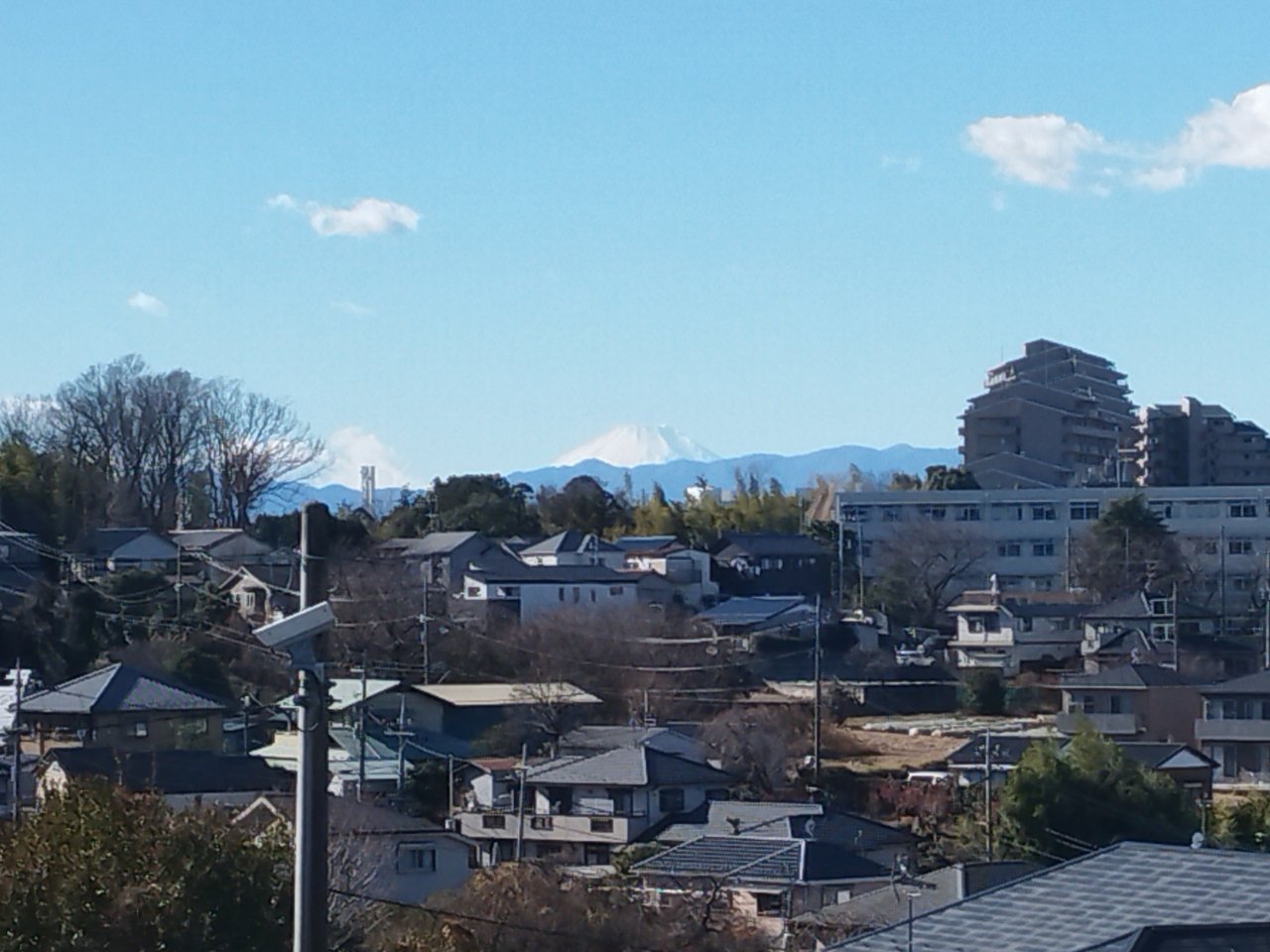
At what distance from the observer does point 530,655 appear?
3309 centimetres

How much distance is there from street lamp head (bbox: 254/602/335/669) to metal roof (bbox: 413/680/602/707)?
2245 centimetres

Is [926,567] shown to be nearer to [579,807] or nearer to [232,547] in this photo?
[232,547]

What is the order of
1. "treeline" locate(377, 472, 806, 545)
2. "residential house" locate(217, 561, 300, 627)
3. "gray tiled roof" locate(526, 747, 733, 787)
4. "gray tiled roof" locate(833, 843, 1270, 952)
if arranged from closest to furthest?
"gray tiled roof" locate(833, 843, 1270, 952)
"gray tiled roof" locate(526, 747, 733, 787)
"residential house" locate(217, 561, 300, 627)
"treeline" locate(377, 472, 806, 545)

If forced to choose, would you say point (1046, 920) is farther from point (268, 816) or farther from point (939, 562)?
point (939, 562)

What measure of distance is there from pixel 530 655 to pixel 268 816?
16.8m

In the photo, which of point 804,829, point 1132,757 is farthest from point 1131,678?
point 804,829

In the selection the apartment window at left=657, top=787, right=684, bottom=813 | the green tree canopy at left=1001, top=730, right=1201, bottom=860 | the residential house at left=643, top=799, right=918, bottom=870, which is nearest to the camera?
the residential house at left=643, top=799, right=918, bottom=870

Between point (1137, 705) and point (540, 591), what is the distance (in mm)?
12225

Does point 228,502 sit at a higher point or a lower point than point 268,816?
higher

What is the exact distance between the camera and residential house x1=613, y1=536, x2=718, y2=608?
40969mm

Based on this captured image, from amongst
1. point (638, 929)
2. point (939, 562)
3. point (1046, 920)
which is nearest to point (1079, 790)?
point (638, 929)

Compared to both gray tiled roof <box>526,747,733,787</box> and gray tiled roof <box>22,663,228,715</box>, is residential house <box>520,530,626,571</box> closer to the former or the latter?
gray tiled roof <box>22,663,228,715</box>

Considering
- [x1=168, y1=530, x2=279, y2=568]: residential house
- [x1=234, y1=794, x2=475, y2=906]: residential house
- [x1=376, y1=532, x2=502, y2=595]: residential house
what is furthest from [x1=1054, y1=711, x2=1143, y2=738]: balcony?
[x1=168, y1=530, x2=279, y2=568]: residential house

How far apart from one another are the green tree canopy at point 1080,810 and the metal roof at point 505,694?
373 inches
